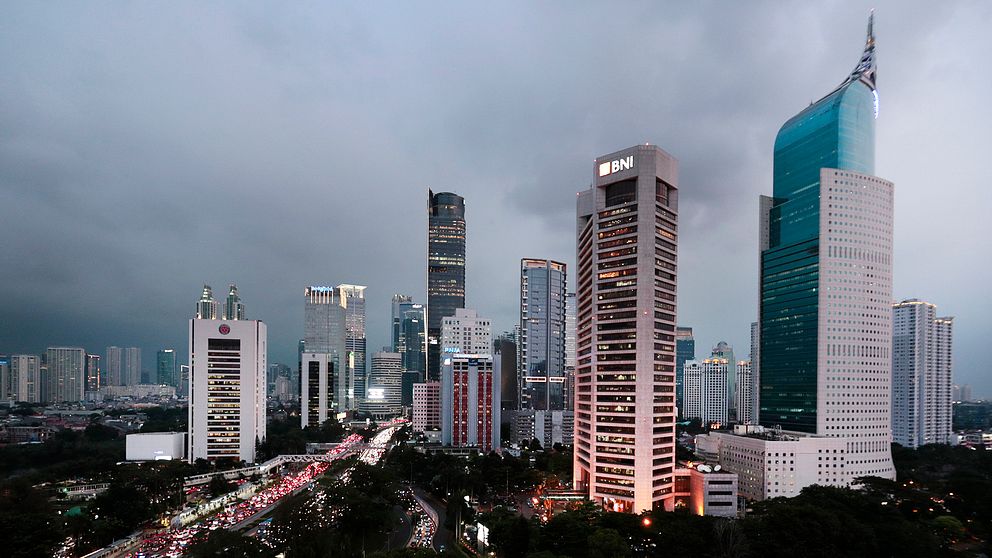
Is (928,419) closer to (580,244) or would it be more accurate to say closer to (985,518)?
(985,518)

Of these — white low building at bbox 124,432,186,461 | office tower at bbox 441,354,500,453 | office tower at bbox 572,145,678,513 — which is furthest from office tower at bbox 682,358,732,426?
white low building at bbox 124,432,186,461

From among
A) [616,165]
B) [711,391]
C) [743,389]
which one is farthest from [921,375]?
[616,165]

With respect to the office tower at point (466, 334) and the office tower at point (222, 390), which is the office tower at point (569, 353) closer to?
the office tower at point (466, 334)

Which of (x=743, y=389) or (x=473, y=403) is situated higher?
(x=473, y=403)

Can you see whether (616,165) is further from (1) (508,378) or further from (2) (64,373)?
(2) (64,373)

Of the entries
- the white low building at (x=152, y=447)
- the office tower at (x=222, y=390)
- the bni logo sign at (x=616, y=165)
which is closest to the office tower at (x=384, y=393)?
the office tower at (x=222, y=390)

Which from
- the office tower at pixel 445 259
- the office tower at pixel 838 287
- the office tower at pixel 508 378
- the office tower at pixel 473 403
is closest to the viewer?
the office tower at pixel 838 287

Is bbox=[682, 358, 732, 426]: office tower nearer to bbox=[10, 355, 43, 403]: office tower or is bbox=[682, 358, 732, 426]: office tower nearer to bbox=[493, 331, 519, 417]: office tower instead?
bbox=[493, 331, 519, 417]: office tower
